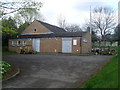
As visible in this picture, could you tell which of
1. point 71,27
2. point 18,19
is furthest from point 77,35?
point 71,27

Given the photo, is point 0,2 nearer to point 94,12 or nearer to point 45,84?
point 45,84

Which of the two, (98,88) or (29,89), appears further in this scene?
(29,89)

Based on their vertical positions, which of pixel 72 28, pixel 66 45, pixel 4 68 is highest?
pixel 72 28

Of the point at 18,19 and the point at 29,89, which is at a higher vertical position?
the point at 18,19

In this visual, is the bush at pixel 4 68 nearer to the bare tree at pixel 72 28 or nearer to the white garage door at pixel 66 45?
the white garage door at pixel 66 45

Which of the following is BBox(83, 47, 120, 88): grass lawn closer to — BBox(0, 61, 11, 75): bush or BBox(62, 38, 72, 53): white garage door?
BBox(0, 61, 11, 75): bush

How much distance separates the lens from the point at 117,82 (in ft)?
18.0

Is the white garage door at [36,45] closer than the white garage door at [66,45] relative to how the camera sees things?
No

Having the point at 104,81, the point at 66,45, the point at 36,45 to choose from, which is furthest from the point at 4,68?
the point at 36,45

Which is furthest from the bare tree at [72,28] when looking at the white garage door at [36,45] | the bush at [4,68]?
the bush at [4,68]

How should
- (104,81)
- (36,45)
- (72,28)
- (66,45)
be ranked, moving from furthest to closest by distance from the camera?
(72,28) < (36,45) < (66,45) < (104,81)

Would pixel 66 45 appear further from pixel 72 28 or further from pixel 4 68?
pixel 72 28

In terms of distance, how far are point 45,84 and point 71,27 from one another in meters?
56.4

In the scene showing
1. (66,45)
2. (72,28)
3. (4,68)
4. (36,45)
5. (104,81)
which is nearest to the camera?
(104,81)
